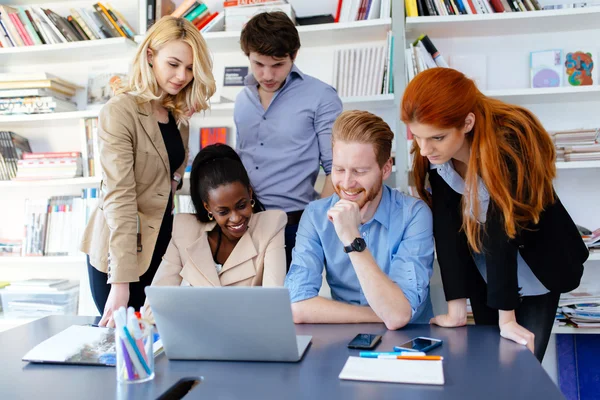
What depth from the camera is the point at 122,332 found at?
103cm

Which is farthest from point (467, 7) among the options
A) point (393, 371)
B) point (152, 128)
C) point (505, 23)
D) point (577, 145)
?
point (393, 371)

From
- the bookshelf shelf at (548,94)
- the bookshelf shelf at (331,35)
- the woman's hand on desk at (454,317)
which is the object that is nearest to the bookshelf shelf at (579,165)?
the bookshelf shelf at (548,94)

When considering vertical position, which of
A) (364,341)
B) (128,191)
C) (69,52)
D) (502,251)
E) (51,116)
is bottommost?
(364,341)

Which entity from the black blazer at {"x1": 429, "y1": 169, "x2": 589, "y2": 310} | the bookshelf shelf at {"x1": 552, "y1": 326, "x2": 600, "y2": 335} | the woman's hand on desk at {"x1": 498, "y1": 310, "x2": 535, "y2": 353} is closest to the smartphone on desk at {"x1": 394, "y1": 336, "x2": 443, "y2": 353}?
the woman's hand on desk at {"x1": 498, "y1": 310, "x2": 535, "y2": 353}

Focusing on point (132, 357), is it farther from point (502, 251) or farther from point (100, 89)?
point (100, 89)

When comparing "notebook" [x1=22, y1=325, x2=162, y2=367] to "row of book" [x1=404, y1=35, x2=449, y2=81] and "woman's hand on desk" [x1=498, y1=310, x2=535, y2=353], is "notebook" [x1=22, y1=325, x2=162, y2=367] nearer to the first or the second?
"woman's hand on desk" [x1=498, y1=310, x2=535, y2=353]

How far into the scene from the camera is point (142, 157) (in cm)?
185

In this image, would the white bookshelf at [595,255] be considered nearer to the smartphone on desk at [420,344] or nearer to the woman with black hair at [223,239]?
the woman with black hair at [223,239]

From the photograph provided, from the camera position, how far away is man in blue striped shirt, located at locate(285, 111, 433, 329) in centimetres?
145

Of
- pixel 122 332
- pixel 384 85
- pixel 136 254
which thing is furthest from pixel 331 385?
pixel 384 85

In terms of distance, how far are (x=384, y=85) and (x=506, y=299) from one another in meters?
1.45

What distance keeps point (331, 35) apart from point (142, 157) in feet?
4.25

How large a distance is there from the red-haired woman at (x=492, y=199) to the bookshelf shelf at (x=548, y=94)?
1.18 m

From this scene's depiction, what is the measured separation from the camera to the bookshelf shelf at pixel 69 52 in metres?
2.88
